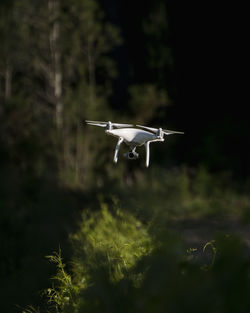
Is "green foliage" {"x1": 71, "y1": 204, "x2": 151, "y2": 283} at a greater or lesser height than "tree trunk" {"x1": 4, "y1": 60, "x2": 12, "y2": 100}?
lesser

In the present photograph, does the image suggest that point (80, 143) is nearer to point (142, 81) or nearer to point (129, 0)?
point (142, 81)

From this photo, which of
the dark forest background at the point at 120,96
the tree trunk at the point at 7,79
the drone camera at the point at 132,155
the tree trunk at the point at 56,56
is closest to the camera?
the drone camera at the point at 132,155

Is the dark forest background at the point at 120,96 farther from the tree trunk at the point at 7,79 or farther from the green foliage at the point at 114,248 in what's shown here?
the green foliage at the point at 114,248

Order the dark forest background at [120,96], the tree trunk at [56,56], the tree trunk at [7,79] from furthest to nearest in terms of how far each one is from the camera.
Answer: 1. the tree trunk at [7,79]
2. the tree trunk at [56,56]
3. the dark forest background at [120,96]

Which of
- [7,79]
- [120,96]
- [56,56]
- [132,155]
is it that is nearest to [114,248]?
[132,155]

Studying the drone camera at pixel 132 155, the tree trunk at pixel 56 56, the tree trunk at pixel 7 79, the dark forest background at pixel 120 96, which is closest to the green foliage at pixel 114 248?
the drone camera at pixel 132 155

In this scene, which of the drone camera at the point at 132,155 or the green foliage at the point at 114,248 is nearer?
the drone camera at the point at 132,155

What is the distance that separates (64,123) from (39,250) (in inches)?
211

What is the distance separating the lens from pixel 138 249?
3.22 meters

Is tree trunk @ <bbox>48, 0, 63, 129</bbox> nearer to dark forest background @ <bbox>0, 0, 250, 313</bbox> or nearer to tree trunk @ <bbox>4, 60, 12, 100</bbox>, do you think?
dark forest background @ <bbox>0, 0, 250, 313</bbox>

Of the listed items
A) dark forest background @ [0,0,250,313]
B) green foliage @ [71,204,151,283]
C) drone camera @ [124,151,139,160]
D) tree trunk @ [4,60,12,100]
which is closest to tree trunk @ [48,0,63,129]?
dark forest background @ [0,0,250,313]

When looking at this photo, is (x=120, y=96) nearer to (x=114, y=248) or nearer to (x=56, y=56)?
(x=56, y=56)

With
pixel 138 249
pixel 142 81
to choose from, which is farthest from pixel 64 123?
pixel 138 249

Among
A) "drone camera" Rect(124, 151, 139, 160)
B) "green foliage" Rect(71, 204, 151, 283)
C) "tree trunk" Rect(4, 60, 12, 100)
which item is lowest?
"green foliage" Rect(71, 204, 151, 283)
